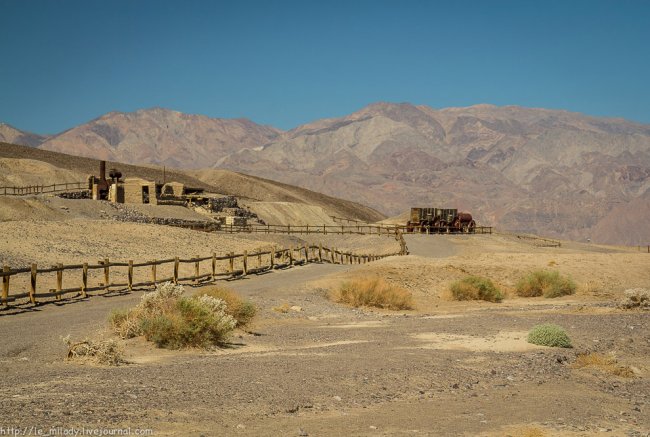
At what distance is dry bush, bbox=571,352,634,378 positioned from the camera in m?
14.3

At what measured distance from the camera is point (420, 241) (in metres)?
64.7

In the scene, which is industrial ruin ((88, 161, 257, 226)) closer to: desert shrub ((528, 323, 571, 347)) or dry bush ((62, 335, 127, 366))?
desert shrub ((528, 323, 571, 347))

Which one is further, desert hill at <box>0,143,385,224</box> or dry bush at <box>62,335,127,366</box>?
desert hill at <box>0,143,385,224</box>

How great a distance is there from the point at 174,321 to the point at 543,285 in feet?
71.4

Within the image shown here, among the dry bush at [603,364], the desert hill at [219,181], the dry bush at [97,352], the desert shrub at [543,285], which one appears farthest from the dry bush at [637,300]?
the desert hill at [219,181]

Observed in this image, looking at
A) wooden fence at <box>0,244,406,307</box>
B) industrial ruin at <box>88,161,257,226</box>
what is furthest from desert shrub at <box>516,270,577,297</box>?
industrial ruin at <box>88,161,257,226</box>

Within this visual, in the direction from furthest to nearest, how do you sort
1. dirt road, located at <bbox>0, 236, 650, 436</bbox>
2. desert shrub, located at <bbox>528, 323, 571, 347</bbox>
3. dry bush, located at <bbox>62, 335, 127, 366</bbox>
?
1. desert shrub, located at <bbox>528, 323, 571, 347</bbox>
2. dry bush, located at <bbox>62, 335, 127, 366</bbox>
3. dirt road, located at <bbox>0, 236, 650, 436</bbox>

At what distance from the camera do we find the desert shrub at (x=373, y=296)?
27250 millimetres

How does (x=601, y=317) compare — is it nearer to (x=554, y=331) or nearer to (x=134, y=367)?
(x=554, y=331)

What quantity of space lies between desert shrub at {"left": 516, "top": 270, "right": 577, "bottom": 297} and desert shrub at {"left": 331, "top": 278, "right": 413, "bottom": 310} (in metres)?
7.68

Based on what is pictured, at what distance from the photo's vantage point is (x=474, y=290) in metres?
30.7

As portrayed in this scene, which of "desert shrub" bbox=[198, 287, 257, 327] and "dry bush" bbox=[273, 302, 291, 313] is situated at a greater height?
"desert shrub" bbox=[198, 287, 257, 327]

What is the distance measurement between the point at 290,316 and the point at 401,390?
38.1 ft

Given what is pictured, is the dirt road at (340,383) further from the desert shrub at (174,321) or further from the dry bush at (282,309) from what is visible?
A: the dry bush at (282,309)
